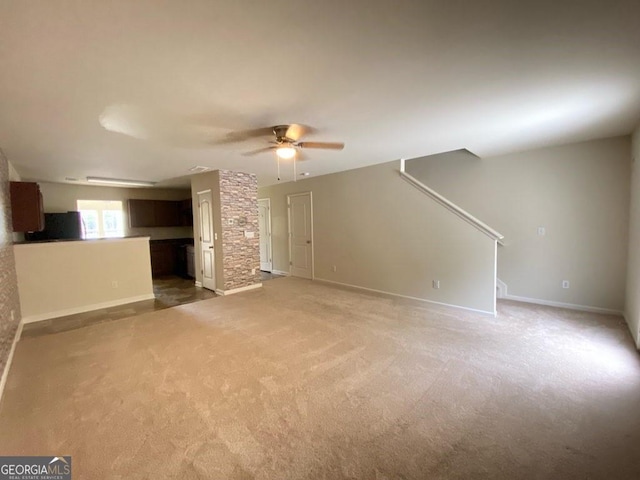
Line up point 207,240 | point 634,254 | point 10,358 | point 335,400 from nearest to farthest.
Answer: point 335,400 < point 10,358 < point 634,254 < point 207,240

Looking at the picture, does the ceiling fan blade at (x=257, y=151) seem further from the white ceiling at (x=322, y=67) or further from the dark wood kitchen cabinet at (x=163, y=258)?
the dark wood kitchen cabinet at (x=163, y=258)

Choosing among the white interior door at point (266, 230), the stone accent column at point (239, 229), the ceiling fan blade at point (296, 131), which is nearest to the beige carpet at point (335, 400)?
the stone accent column at point (239, 229)

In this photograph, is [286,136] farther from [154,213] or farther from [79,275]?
[154,213]

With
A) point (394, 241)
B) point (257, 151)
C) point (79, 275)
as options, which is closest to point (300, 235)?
point (394, 241)

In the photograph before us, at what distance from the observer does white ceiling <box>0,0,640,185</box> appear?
1367mm

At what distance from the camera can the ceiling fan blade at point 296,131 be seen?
288 centimetres

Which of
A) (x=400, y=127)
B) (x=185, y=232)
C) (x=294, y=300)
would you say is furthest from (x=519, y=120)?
(x=185, y=232)

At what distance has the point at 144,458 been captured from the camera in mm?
1631

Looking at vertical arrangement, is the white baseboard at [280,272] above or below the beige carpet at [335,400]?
above

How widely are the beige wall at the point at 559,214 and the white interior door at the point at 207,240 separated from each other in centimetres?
504

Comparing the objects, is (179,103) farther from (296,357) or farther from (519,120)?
(519,120)

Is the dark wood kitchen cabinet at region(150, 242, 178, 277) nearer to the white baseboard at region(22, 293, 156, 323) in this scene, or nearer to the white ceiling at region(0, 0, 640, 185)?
the white baseboard at region(22, 293, 156, 323)

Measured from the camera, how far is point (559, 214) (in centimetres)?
410

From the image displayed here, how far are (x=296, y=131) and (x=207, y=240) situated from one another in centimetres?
379
